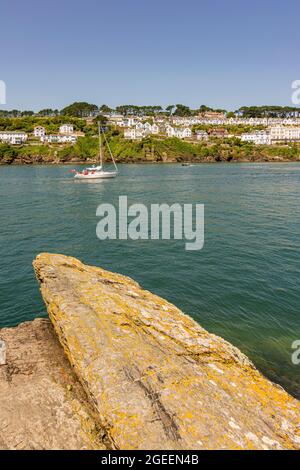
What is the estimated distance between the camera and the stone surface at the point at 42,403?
266 inches

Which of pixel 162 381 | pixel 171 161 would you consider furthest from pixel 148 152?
pixel 162 381

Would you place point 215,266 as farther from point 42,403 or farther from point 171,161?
point 171,161

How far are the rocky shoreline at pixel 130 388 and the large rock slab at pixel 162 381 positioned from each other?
0.02 metres

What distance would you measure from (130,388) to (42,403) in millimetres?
2646

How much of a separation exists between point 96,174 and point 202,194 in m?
41.6

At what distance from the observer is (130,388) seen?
7117 millimetres

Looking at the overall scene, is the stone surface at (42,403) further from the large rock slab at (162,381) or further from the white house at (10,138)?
the white house at (10,138)

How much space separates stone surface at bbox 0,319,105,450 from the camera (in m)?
6.77

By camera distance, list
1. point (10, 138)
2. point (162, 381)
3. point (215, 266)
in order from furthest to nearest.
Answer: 1. point (10, 138)
2. point (215, 266)
3. point (162, 381)

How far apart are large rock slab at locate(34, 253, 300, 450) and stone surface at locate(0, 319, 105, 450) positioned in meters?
0.57

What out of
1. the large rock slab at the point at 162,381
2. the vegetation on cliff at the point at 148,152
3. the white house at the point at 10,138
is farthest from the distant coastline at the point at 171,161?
the large rock slab at the point at 162,381

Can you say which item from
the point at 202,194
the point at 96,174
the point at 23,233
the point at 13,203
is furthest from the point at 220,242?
the point at 96,174

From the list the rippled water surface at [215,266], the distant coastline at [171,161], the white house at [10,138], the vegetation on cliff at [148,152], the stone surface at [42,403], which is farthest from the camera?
the white house at [10,138]
